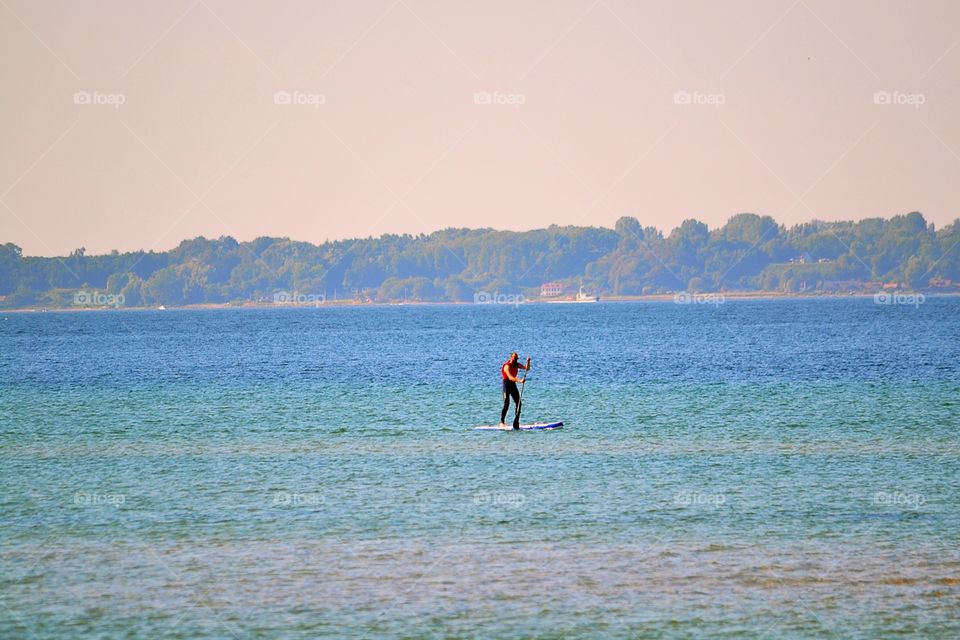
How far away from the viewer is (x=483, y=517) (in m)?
22.3

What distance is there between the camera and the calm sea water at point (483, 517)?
642 inches

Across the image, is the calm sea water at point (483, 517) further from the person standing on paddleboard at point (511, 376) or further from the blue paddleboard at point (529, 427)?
the person standing on paddleboard at point (511, 376)

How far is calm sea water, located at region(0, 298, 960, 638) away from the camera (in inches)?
642

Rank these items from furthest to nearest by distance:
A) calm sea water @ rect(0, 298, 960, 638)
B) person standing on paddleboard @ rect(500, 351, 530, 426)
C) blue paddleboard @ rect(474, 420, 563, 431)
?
blue paddleboard @ rect(474, 420, 563, 431), person standing on paddleboard @ rect(500, 351, 530, 426), calm sea water @ rect(0, 298, 960, 638)

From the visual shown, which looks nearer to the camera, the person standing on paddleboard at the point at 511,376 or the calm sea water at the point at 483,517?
the calm sea water at the point at 483,517

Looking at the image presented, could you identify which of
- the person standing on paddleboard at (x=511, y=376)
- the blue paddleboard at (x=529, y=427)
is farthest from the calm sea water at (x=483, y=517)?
the person standing on paddleboard at (x=511, y=376)

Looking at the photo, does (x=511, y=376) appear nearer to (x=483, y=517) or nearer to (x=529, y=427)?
(x=529, y=427)

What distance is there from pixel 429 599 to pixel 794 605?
5005mm

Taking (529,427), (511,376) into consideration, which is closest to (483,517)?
(511,376)

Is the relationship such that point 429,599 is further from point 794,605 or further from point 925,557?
point 925,557

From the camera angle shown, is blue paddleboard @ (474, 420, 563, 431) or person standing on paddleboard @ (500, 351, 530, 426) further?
blue paddleboard @ (474, 420, 563, 431)

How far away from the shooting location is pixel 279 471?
93.2 feet

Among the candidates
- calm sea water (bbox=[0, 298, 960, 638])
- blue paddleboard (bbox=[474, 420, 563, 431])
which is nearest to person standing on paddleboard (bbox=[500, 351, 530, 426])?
blue paddleboard (bbox=[474, 420, 563, 431])

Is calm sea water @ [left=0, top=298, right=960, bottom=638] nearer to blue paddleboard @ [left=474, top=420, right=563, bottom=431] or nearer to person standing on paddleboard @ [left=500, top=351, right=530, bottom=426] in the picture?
blue paddleboard @ [left=474, top=420, right=563, bottom=431]
